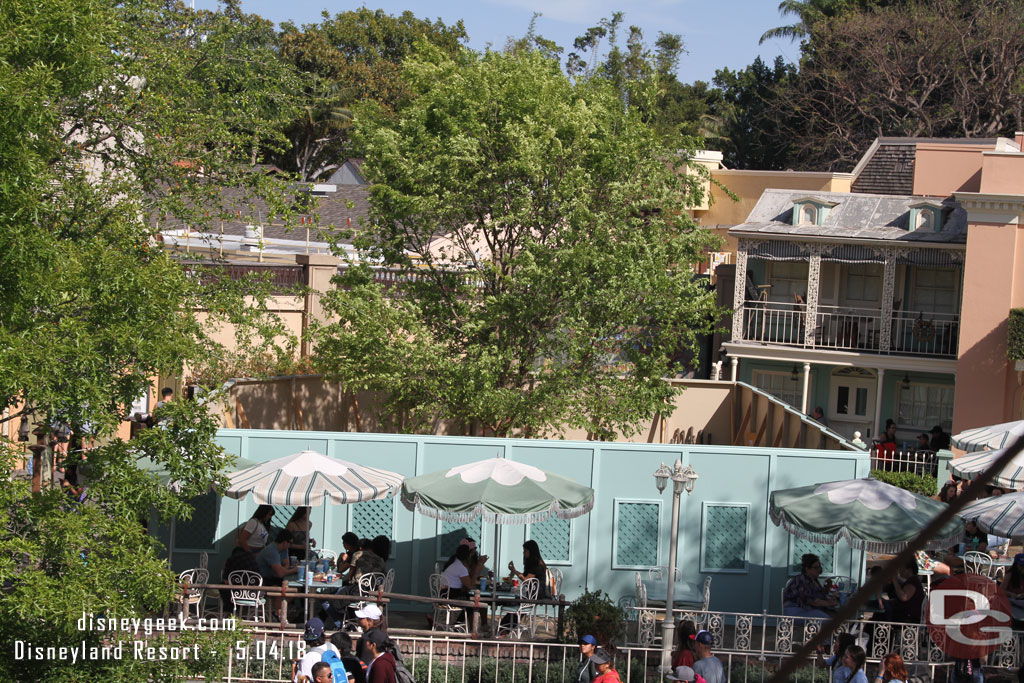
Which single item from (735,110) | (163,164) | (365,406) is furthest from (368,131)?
(735,110)

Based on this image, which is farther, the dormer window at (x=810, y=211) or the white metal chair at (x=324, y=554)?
the dormer window at (x=810, y=211)

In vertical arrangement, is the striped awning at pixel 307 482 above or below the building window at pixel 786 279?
below

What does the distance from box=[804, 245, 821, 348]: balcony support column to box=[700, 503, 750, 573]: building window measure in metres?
13.2

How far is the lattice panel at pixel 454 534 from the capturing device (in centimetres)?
1425

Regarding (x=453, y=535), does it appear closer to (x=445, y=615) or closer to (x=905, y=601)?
(x=445, y=615)

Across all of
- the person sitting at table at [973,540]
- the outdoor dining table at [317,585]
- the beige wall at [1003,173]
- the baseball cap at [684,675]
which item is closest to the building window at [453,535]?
the outdoor dining table at [317,585]

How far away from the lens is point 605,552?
14.2 metres

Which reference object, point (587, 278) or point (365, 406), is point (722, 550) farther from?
point (365, 406)

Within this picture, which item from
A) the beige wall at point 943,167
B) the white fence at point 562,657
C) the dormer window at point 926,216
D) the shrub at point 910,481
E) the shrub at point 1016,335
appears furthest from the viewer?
the beige wall at point 943,167

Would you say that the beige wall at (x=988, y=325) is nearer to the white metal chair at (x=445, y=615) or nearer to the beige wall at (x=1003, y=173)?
the beige wall at (x=1003, y=173)

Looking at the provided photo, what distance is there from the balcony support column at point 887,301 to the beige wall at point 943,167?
234 inches

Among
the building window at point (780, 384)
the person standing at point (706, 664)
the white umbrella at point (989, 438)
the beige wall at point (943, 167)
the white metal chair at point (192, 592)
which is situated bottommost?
the white metal chair at point (192, 592)

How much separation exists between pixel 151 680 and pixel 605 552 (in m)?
7.08

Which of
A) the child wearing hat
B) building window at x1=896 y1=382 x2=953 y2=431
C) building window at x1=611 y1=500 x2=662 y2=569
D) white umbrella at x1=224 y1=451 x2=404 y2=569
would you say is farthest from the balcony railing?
the child wearing hat
